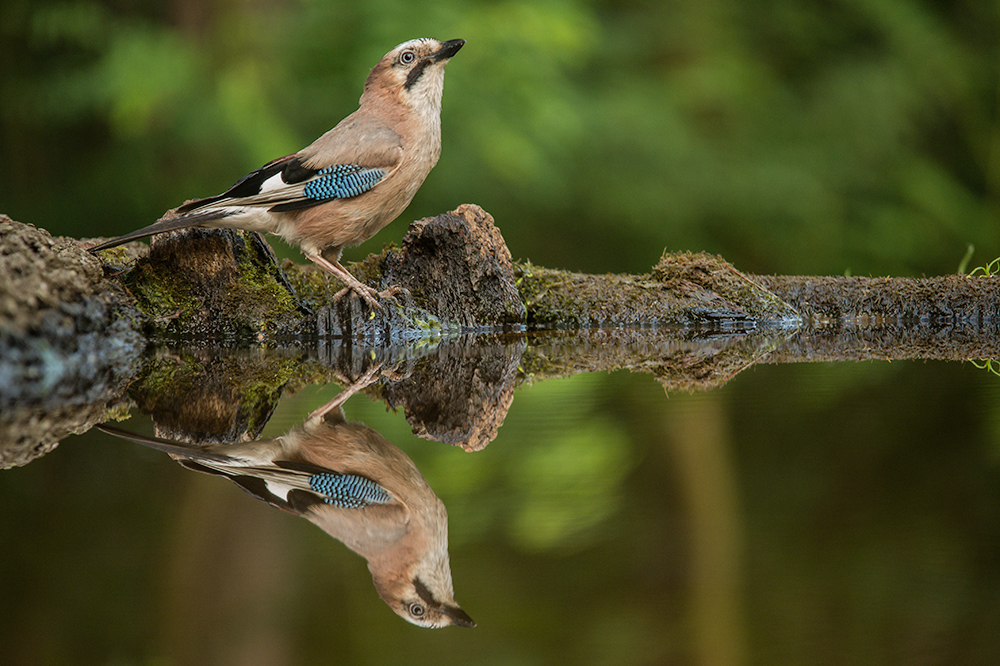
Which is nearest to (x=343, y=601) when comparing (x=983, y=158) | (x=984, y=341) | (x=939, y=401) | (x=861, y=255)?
(x=939, y=401)

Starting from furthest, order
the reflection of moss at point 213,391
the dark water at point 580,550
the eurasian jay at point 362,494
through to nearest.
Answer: the reflection of moss at point 213,391, the eurasian jay at point 362,494, the dark water at point 580,550

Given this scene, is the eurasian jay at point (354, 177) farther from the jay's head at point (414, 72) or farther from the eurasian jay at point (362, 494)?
the eurasian jay at point (362, 494)

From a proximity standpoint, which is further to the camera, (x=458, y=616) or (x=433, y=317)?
(x=433, y=317)

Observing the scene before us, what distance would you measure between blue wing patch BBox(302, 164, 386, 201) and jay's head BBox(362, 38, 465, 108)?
46 cm

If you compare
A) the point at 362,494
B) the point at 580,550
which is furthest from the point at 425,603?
the point at 362,494

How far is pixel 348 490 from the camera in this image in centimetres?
194

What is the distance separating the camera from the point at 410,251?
15.6 feet

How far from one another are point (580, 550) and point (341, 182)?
10.4 ft

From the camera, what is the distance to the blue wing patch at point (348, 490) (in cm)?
Answer: 188

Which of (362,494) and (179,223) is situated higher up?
(179,223)

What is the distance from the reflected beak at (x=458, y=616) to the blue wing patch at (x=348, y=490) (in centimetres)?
57

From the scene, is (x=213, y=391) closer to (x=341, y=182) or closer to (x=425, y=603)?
(x=341, y=182)

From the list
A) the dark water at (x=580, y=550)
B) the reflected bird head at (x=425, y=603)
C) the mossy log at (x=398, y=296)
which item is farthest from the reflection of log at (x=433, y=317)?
the reflected bird head at (x=425, y=603)

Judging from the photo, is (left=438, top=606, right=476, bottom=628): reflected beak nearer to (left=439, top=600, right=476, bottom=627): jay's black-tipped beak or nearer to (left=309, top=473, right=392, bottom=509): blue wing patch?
(left=439, top=600, right=476, bottom=627): jay's black-tipped beak
